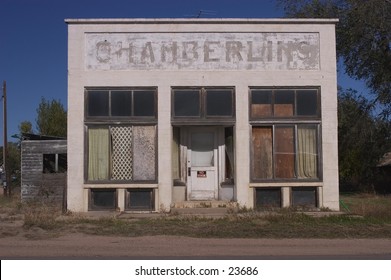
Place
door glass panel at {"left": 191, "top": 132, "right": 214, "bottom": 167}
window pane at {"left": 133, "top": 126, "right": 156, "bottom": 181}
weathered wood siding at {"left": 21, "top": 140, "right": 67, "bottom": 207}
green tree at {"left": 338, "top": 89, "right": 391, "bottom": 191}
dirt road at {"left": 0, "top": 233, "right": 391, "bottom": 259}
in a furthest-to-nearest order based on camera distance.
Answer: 1. green tree at {"left": 338, "top": 89, "right": 391, "bottom": 191}
2. weathered wood siding at {"left": 21, "top": 140, "right": 67, "bottom": 207}
3. door glass panel at {"left": 191, "top": 132, "right": 214, "bottom": 167}
4. window pane at {"left": 133, "top": 126, "right": 156, "bottom": 181}
5. dirt road at {"left": 0, "top": 233, "right": 391, "bottom": 259}

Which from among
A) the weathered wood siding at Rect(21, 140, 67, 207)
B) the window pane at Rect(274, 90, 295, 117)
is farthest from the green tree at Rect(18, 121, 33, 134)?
the window pane at Rect(274, 90, 295, 117)

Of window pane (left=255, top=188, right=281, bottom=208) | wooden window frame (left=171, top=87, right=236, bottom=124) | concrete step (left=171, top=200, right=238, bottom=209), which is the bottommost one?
concrete step (left=171, top=200, right=238, bottom=209)

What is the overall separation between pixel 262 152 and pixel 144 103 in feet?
A: 12.3

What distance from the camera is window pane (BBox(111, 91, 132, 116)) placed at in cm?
1616

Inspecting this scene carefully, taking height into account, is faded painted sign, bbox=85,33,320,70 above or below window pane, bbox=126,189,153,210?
above

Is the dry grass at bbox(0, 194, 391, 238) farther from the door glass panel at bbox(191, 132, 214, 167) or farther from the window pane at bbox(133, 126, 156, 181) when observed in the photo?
the door glass panel at bbox(191, 132, 214, 167)

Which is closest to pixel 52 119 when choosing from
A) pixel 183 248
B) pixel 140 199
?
pixel 140 199

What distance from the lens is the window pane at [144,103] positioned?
16156 millimetres

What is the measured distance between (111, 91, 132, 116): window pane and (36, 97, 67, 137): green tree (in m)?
22.7

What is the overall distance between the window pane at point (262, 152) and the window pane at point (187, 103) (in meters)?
1.84

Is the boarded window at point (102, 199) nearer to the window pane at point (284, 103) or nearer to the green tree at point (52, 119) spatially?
Result: the window pane at point (284, 103)

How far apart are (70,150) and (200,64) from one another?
4.55m

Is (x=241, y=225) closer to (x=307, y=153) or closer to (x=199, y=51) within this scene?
(x=307, y=153)

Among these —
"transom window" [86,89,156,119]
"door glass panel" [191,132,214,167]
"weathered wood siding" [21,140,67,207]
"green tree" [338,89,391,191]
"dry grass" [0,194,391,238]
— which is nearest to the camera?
"dry grass" [0,194,391,238]
